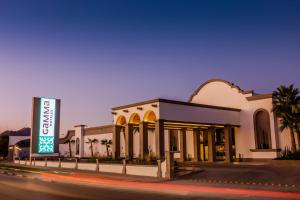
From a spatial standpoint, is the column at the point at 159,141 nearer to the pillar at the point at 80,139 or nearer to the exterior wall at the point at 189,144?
the exterior wall at the point at 189,144

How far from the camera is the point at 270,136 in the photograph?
40594 millimetres

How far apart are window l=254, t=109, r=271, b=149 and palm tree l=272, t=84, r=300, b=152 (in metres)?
2.54

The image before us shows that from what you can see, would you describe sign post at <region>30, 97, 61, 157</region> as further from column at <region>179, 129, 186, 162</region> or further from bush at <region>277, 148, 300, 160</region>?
bush at <region>277, 148, 300, 160</region>

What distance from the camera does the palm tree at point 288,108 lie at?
120 ft

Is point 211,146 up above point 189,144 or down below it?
below

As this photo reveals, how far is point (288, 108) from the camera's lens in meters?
→ 37.5

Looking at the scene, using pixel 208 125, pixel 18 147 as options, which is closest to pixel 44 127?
pixel 208 125

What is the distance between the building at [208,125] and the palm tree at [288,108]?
1943 millimetres

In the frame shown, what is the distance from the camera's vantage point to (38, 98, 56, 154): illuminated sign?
51.0 metres

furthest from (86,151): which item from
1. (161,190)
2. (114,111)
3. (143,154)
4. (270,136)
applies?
(161,190)

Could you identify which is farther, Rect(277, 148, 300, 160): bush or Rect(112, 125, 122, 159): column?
Rect(112, 125, 122, 159): column

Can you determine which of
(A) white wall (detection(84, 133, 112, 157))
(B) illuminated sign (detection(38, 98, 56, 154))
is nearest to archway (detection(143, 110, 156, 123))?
(B) illuminated sign (detection(38, 98, 56, 154))

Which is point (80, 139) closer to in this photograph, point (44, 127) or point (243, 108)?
point (44, 127)

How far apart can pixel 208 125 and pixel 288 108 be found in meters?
10.2
